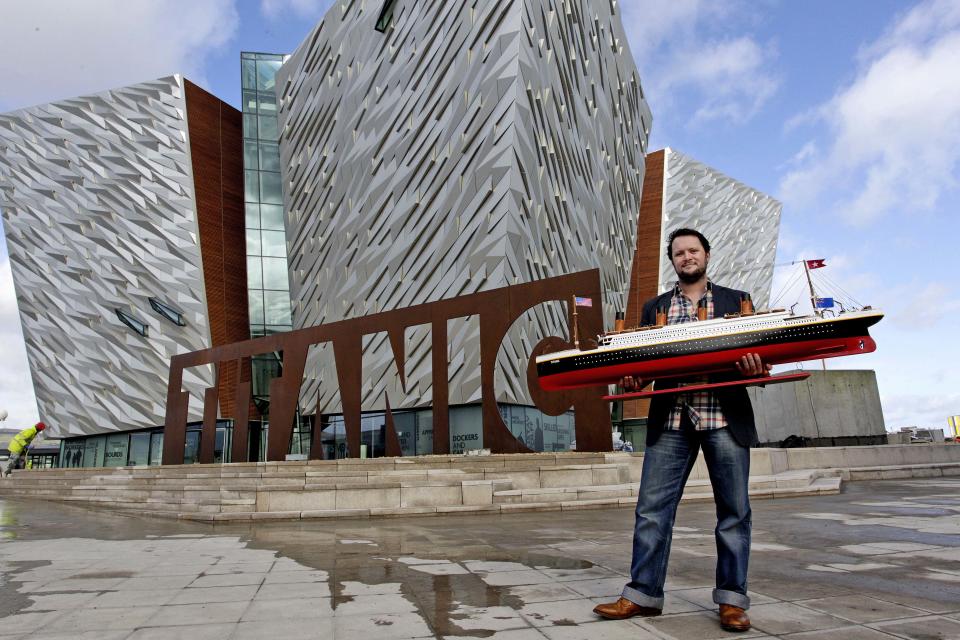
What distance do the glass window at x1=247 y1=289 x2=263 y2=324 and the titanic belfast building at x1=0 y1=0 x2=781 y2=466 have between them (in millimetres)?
85

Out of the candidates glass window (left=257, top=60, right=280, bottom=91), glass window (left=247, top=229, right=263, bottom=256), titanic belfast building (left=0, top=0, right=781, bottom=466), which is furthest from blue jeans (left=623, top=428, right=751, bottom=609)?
glass window (left=257, top=60, right=280, bottom=91)

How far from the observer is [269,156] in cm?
3997

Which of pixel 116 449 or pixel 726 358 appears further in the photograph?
pixel 116 449

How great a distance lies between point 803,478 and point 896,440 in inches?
558

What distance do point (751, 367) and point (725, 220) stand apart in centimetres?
5502

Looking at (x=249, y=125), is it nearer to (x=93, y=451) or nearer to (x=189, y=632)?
(x=93, y=451)

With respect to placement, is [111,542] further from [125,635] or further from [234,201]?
[234,201]

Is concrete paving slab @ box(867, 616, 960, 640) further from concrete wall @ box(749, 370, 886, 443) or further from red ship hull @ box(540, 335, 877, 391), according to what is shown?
concrete wall @ box(749, 370, 886, 443)

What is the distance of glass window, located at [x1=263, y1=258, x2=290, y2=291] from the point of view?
3797cm

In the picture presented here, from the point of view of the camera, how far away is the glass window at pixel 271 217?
127ft

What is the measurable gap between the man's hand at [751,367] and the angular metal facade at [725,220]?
143 feet

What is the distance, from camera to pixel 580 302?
1688cm

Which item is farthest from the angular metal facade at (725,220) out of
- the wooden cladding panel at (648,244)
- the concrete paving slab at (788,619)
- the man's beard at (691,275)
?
the concrete paving slab at (788,619)

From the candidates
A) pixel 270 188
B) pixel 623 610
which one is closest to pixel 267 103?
pixel 270 188
